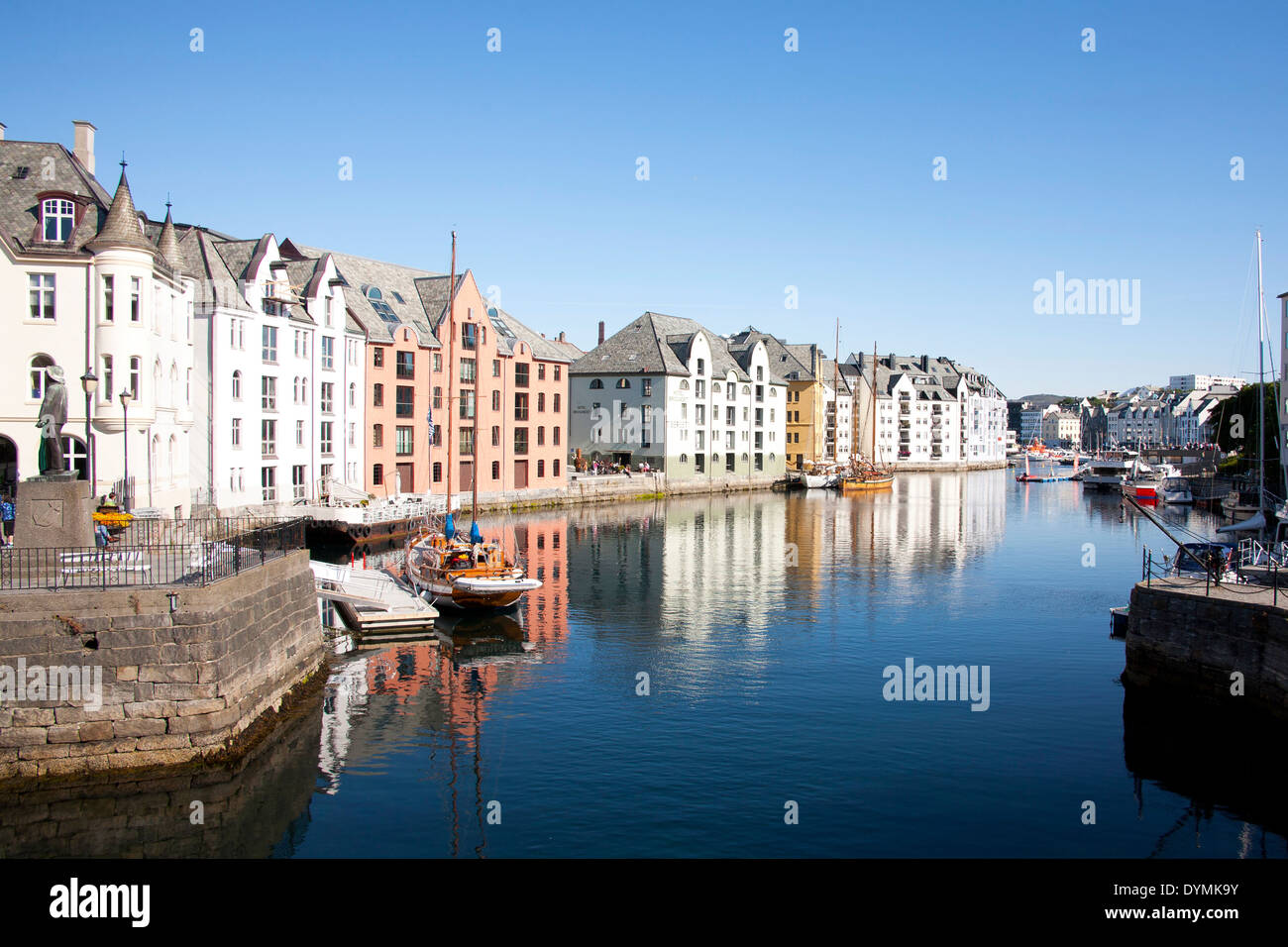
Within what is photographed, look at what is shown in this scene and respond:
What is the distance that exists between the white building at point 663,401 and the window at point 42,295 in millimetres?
73398

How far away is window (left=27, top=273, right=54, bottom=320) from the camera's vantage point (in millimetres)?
37500

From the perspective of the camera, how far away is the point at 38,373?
37938 mm

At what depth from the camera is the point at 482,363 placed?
81250 mm

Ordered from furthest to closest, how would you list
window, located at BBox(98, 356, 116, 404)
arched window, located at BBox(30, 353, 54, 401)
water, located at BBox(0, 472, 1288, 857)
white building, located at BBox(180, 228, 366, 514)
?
white building, located at BBox(180, 228, 366, 514) → arched window, located at BBox(30, 353, 54, 401) → window, located at BBox(98, 356, 116, 404) → water, located at BBox(0, 472, 1288, 857)

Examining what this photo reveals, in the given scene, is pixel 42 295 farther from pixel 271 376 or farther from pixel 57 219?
pixel 271 376

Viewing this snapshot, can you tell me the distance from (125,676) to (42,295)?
78.7 feet

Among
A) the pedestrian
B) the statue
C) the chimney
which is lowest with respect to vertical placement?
the pedestrian

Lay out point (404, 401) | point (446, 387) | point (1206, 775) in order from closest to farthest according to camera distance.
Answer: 1. point (1206, 775)
2. point (404, 401)
3. point (446, 387)

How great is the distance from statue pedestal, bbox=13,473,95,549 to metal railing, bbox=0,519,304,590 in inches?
24.8

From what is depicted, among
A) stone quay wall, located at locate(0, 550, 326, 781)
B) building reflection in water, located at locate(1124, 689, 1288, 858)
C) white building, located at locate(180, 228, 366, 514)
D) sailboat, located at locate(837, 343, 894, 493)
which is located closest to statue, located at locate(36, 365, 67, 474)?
stone quay wall, located at locate(0, 550, 326, 781)

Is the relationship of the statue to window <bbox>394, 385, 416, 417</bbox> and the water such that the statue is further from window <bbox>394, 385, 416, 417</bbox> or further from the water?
window <bbox>394, 385, 416, 417</bbox>

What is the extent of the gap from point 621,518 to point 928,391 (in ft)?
411

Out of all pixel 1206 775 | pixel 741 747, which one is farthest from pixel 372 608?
pixel 1206 775
